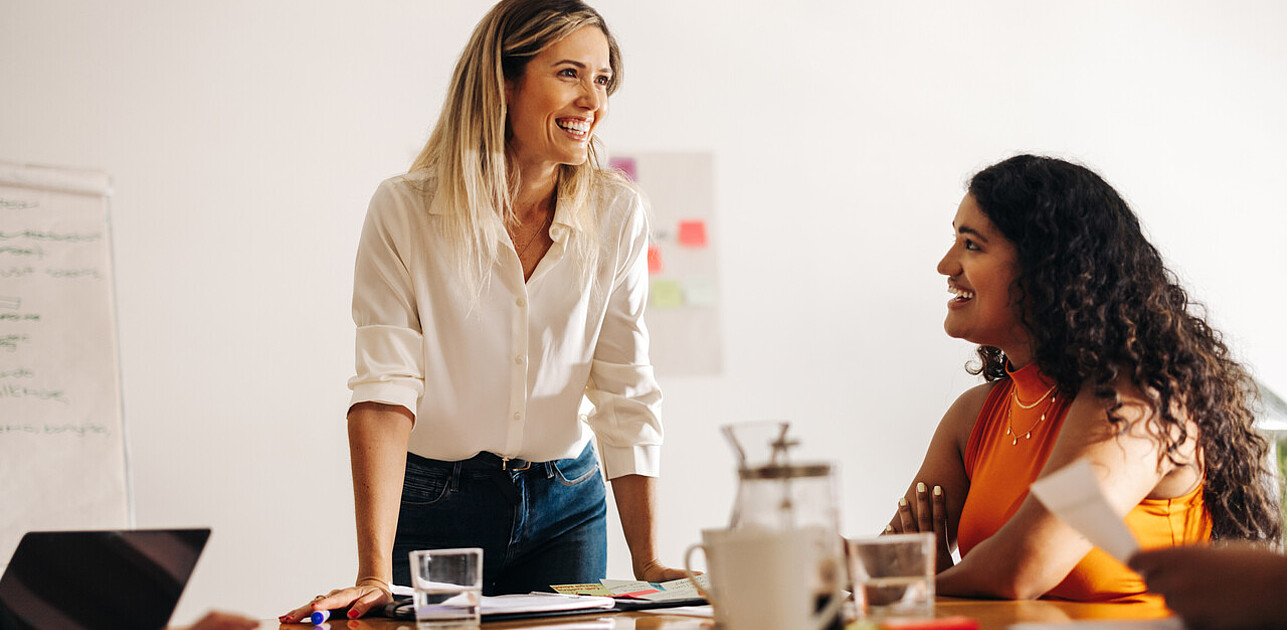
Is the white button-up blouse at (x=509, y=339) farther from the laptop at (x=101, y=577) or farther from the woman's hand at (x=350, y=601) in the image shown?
the laptop at (x=101, y=577)

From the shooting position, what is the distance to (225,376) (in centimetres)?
308

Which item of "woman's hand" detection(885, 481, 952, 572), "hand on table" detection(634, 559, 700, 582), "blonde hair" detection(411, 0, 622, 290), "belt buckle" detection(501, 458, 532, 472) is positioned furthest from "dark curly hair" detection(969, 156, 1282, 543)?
"belt buckle" detection(501, 458, 532, 472)

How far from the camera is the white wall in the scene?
10.0 ft

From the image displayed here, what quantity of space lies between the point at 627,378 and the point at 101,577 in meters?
0.95

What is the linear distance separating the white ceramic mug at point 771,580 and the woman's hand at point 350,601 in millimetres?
577

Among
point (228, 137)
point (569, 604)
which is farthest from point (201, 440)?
point (569, 604)

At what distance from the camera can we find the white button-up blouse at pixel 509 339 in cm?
164

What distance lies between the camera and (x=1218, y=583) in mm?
782

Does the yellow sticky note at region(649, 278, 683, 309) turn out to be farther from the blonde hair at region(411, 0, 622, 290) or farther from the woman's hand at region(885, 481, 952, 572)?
the woman's hand at region(885, 481, 952, 572)

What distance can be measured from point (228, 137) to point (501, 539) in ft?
6.44

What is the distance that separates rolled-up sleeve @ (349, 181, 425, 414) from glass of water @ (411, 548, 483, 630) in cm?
54

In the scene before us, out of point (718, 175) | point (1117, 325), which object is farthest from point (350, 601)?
point (718, 175)

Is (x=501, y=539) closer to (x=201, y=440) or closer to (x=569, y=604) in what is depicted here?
(x=569, y=604)

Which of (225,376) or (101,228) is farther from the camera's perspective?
(225,376)
